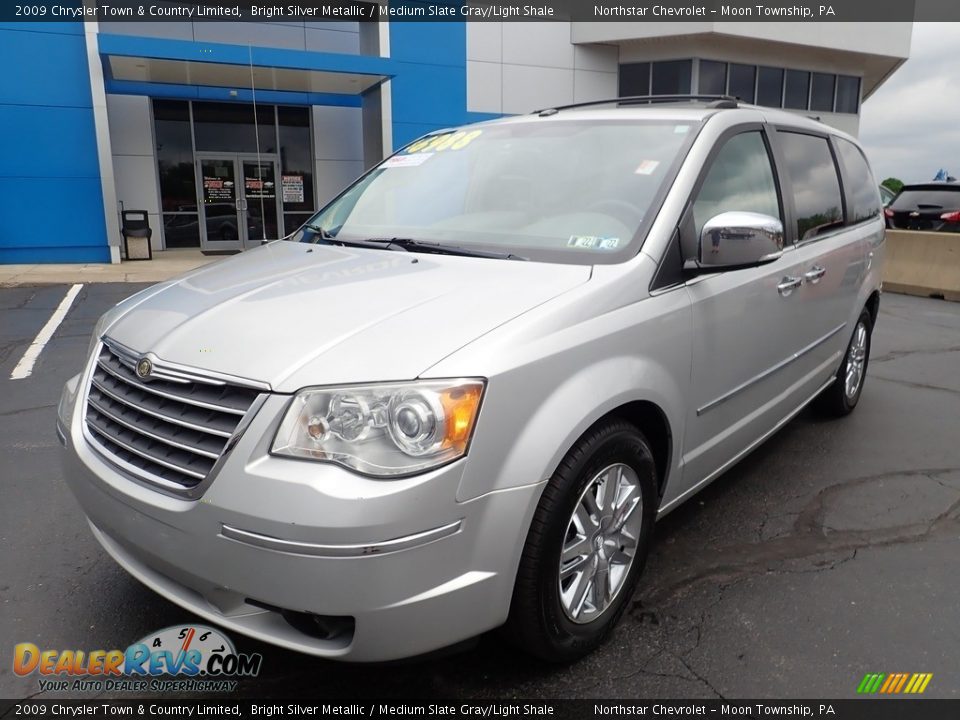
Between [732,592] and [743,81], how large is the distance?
70.0 feet

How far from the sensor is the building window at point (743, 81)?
20978mm

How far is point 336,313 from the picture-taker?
2.31 m

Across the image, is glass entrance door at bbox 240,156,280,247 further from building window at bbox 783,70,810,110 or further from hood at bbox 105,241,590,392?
hood at bbox 105,241,590,392

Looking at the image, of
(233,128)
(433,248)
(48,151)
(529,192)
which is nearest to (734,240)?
(529,192)

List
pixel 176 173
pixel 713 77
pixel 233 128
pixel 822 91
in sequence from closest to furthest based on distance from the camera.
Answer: pixel 176 173 < pixel 233 128 < pixel 713 77 < pixel 822 91

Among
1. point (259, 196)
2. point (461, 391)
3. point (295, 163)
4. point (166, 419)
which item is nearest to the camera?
point (461, 391)

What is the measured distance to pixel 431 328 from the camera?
2.16 m

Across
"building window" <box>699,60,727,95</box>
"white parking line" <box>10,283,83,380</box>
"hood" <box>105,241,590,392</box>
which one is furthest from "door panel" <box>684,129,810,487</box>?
"building window" <box>699,60,727,95</box>

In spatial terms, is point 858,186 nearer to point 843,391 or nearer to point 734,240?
point 843,391

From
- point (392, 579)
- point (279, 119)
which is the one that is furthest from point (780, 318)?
point (279, 119)

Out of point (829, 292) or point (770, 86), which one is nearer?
point (829, 292)

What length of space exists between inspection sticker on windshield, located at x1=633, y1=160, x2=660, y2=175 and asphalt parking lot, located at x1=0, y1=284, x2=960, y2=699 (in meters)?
1.63

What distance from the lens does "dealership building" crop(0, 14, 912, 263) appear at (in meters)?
14.3

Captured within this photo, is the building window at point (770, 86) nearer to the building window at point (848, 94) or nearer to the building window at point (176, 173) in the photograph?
the building window at point (848, 94)
